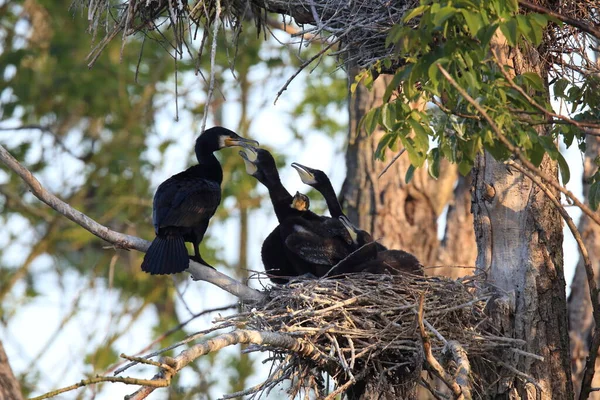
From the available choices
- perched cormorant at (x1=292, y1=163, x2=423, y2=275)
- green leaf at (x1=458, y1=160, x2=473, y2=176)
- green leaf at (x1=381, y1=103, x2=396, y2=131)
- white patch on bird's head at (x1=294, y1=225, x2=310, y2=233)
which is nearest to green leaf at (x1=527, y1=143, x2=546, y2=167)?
green leaf at (x1=458, y1=160, x2=473, y2=176)

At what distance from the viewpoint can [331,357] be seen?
466cm

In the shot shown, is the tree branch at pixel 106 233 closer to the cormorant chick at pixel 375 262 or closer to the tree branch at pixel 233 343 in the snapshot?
the tree branch at pixel 233 343

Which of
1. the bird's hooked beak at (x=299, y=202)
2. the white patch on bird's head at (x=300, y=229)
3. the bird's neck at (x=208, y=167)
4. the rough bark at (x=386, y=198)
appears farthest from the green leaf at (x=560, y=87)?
the rough bark at (x=386, y=198)

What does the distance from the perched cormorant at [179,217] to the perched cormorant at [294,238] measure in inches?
16.6

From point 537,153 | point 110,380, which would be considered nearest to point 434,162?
point 537,153

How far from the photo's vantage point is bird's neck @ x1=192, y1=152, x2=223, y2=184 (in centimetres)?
698

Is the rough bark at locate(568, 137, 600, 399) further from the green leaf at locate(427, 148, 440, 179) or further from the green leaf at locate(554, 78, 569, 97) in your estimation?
the green leaf at locate(427, 148, 440, 179)

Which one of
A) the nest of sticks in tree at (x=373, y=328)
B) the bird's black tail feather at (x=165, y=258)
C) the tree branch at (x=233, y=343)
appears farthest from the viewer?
the bird's black tail feather at (x=165, y=258)

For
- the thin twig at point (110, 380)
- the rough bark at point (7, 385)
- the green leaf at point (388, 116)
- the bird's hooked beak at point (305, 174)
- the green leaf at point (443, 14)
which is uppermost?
the bird's hooked beak at point (305, 174)

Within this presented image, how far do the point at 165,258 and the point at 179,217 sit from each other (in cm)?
45

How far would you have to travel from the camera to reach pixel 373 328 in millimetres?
4949

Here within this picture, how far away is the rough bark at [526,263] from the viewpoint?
5117 mm

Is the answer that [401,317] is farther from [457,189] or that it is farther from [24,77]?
[24,77]

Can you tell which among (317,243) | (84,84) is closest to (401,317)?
(317,243)
